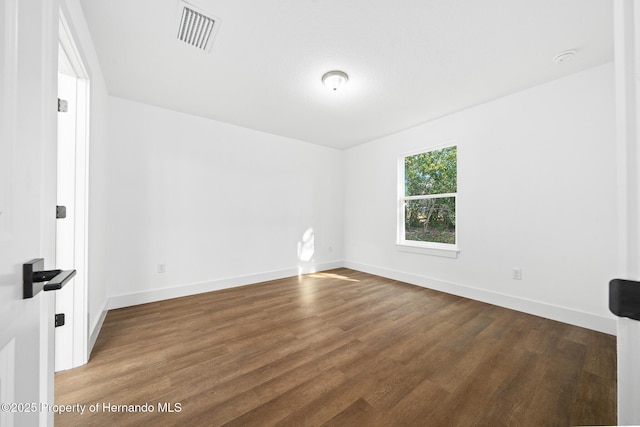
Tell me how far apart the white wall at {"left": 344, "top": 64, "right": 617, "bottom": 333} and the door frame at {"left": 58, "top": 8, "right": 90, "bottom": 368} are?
12.5 ft

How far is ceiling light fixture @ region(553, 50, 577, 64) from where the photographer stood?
80.3 inches

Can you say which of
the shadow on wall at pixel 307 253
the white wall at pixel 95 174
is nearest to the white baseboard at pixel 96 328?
the white wall at pixel 95 174

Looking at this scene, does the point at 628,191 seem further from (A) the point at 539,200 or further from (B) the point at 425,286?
(B) the point at 425,286

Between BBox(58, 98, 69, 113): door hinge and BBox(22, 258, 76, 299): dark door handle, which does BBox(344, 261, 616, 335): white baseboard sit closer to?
BBox(22, 258, 76, 299): dark door handle

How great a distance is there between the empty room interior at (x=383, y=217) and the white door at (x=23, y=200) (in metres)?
0.97

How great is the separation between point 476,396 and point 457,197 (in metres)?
2.47

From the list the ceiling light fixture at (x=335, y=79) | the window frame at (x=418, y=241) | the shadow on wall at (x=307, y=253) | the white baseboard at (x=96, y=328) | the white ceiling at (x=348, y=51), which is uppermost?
the white ceiling at (x=348, y=51)

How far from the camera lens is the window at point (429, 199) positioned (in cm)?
344

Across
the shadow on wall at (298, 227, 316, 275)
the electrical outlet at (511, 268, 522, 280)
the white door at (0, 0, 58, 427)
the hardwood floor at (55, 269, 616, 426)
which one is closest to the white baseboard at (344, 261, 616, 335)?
the hardwood floor at (55, 269, 616, 426)

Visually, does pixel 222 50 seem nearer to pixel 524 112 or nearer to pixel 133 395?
pixel 133 395

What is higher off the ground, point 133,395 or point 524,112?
point 524,112

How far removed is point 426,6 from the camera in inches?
63.9

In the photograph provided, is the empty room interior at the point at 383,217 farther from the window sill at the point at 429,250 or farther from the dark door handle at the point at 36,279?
the dark door handle at the point at 36,279

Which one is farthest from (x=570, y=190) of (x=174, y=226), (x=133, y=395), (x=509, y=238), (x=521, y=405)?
(x=174, y=226)
